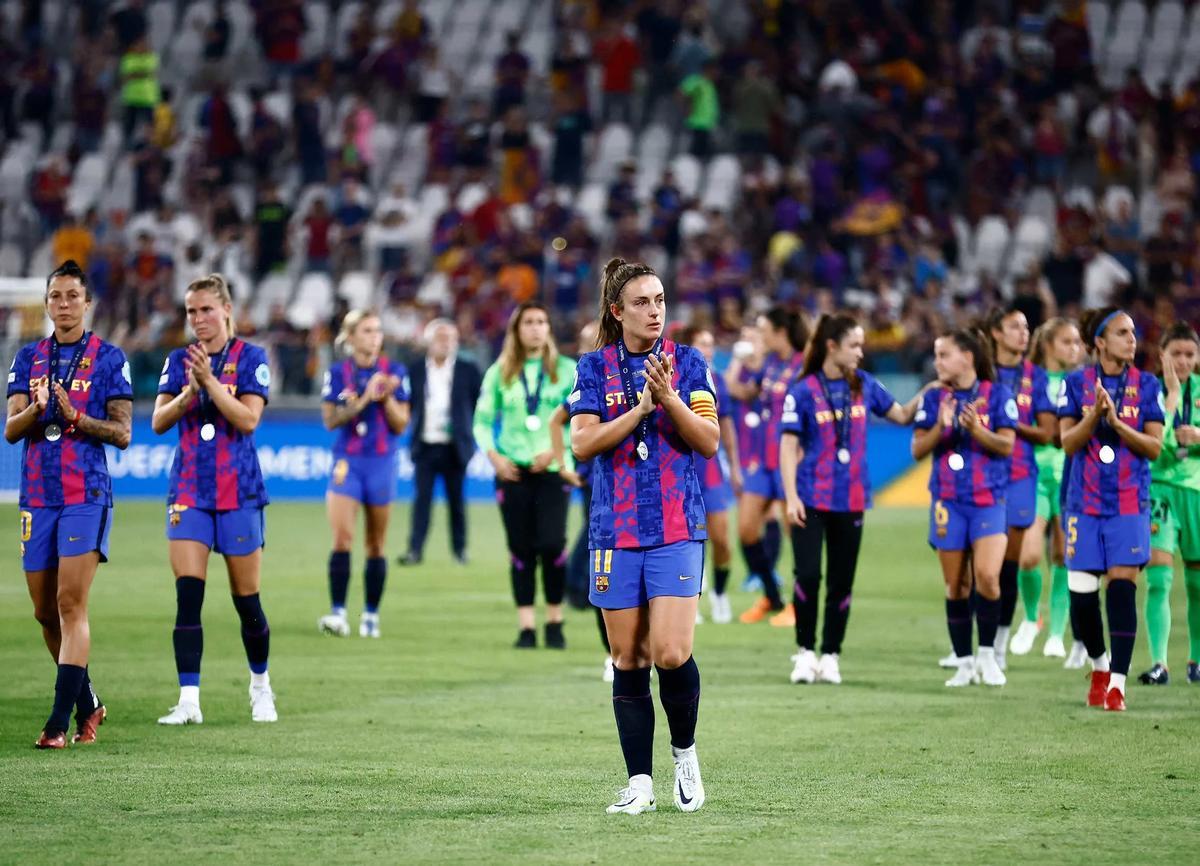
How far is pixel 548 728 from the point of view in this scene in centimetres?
976

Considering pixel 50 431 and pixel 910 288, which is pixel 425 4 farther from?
pixel 50 431

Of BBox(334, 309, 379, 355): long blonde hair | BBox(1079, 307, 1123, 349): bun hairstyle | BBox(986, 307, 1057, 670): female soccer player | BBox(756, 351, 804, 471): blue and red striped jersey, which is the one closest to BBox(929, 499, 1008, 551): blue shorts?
BBox(986, 307, 1057, 670): female soccer player

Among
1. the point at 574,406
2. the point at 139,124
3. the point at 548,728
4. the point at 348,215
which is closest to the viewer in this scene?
the point at 574,406

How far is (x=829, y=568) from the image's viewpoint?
38.1ft

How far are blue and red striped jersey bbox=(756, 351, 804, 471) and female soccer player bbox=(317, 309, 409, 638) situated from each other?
3185mm

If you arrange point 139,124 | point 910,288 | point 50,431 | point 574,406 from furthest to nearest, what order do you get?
point 139,124 → point 910,288 → point 50,431 → point 574,406

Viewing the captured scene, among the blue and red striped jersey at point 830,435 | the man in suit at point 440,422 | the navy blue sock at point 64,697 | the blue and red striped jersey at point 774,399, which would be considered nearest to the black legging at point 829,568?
the blue and red striped jersey at point 830,435

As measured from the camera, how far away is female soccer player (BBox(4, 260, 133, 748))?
8.96m

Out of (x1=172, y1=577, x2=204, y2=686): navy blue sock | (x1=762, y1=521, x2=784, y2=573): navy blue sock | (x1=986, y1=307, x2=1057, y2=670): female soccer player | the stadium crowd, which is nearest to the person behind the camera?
(x1=172, y1=577, x2=204, y2=686): navy blue sock

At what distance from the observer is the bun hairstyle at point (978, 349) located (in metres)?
11.4

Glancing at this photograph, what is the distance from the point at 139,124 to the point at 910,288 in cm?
1507

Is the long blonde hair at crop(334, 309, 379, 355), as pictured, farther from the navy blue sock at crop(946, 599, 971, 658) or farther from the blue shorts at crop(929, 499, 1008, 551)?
the navy blue sock at crop(946, 599, 971, 658)

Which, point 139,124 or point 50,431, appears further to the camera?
point 139,124

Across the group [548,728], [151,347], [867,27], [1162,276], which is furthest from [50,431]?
[867,27]
